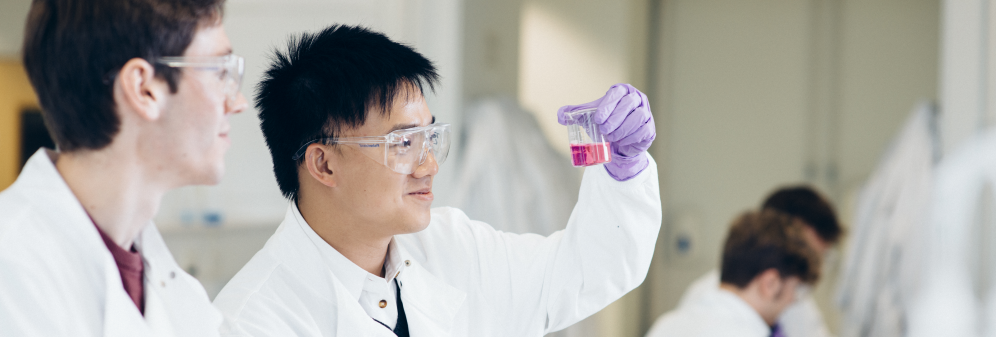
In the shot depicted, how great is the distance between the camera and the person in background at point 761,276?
7.08 ft

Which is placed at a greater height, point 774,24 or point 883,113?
point 774,24

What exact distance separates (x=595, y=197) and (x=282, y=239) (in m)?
0.51

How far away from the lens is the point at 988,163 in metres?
2.30

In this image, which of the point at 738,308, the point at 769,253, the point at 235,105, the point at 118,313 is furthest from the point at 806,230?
the point at 118,313

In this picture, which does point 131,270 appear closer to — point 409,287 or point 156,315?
point 156,315

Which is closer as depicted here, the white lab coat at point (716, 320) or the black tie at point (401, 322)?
the black tie at point (401, 322)

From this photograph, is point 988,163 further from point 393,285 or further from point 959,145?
point 393,285

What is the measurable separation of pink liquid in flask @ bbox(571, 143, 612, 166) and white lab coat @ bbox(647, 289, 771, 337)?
1061 millimetres

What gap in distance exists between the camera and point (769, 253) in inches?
86.2

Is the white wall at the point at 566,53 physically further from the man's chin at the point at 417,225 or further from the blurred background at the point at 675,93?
the man's chin at the point at 417,225

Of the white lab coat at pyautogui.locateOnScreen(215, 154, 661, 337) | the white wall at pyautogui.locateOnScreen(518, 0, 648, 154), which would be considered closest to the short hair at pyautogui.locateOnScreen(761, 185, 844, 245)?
the white wall at pyautogui.locateOnScreen(518, 0, 648, 154)

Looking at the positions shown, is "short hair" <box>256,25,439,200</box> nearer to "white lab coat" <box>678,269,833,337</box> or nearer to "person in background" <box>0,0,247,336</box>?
"person in background" <box>0,0,247,336</box>

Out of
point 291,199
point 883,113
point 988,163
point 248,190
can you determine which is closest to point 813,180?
point 883,113

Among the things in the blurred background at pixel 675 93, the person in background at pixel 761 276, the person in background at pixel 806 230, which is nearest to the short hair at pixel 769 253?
the person in background at pixel 761 276
